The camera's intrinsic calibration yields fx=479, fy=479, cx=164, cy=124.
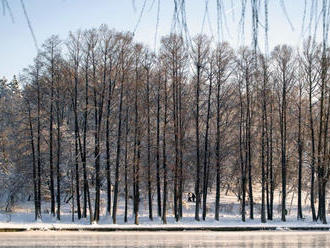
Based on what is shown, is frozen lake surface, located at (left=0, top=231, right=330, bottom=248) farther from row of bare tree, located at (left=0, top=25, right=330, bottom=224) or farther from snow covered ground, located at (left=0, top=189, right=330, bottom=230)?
row of bare tree, located at (left=0, top=25, right=330, bottom=224)

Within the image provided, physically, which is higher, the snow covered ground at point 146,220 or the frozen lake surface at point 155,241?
the frozen lake surface at point 155,241

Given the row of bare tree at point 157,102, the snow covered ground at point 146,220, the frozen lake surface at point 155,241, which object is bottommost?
the snow covered ground at point 146,220

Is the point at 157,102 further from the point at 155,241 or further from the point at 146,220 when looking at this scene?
the point at 155,241

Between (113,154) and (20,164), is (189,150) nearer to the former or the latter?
(113,154)

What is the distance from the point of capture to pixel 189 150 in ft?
138

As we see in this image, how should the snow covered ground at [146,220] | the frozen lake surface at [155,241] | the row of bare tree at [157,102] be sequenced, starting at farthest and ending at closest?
the row of bare tree at [157,102]
the snow covered ground at [146,220]
the frozen lake surface at [155,241]

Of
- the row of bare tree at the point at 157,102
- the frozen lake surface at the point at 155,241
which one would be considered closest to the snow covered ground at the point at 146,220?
the row of bare tree at the point at 157,102

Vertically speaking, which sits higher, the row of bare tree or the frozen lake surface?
the row of bare tree

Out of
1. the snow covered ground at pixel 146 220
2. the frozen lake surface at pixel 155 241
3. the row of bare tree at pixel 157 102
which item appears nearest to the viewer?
the frozen lake surface at pixel 155 241

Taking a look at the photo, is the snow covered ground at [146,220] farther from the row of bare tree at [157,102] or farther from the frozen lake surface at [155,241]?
the frozen lake surface at [155,241]

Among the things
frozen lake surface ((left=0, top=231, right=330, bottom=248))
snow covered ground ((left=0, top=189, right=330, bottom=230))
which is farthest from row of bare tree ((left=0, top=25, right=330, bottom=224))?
frozen lake surface ((left=0, top=231, right=330, bottom=248))

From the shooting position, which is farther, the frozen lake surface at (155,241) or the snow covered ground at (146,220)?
the snow covered ground at (146,220)

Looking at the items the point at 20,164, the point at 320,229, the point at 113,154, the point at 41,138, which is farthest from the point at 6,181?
the point at 320,229

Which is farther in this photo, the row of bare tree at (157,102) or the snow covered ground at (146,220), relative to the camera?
the row of bare tree at (157,102)
